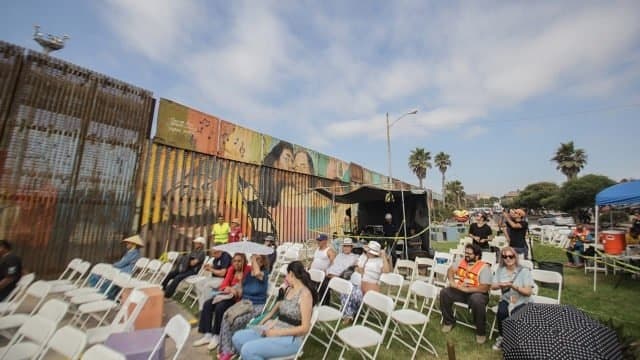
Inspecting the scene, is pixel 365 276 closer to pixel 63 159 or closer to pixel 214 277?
pixel 214 277

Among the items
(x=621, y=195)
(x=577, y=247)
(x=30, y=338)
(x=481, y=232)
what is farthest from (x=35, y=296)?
(x=577, y=247)

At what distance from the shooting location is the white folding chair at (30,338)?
7.93 feet

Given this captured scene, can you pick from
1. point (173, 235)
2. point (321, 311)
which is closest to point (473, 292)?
point (321, 311)

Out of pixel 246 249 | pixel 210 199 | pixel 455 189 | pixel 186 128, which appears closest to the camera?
pixel 246 249

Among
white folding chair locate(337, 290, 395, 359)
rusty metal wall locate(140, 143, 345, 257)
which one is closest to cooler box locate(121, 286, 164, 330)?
white folding chair locate(337, 290, 395, 359)

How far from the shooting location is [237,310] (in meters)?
3.55

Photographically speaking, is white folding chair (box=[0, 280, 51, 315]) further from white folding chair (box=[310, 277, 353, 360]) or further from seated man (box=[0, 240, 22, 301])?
white folding chair (box=[310, 277, 353, 360])

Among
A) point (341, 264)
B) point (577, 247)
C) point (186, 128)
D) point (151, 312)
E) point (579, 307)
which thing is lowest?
point (579, 307)

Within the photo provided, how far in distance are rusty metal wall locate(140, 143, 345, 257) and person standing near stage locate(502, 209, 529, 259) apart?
Result: 8217 millimetres

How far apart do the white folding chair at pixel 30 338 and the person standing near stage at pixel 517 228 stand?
7.42 meters

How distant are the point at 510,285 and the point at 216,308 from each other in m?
3.99

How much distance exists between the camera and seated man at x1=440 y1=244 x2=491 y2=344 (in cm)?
405

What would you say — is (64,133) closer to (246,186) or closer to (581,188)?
(246,186)

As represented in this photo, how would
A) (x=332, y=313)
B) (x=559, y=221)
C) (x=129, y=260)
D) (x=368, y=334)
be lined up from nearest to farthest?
(x=368, y=334)
(x=332, y=313)
(x=129, y=260)
(x=559, y=221)
